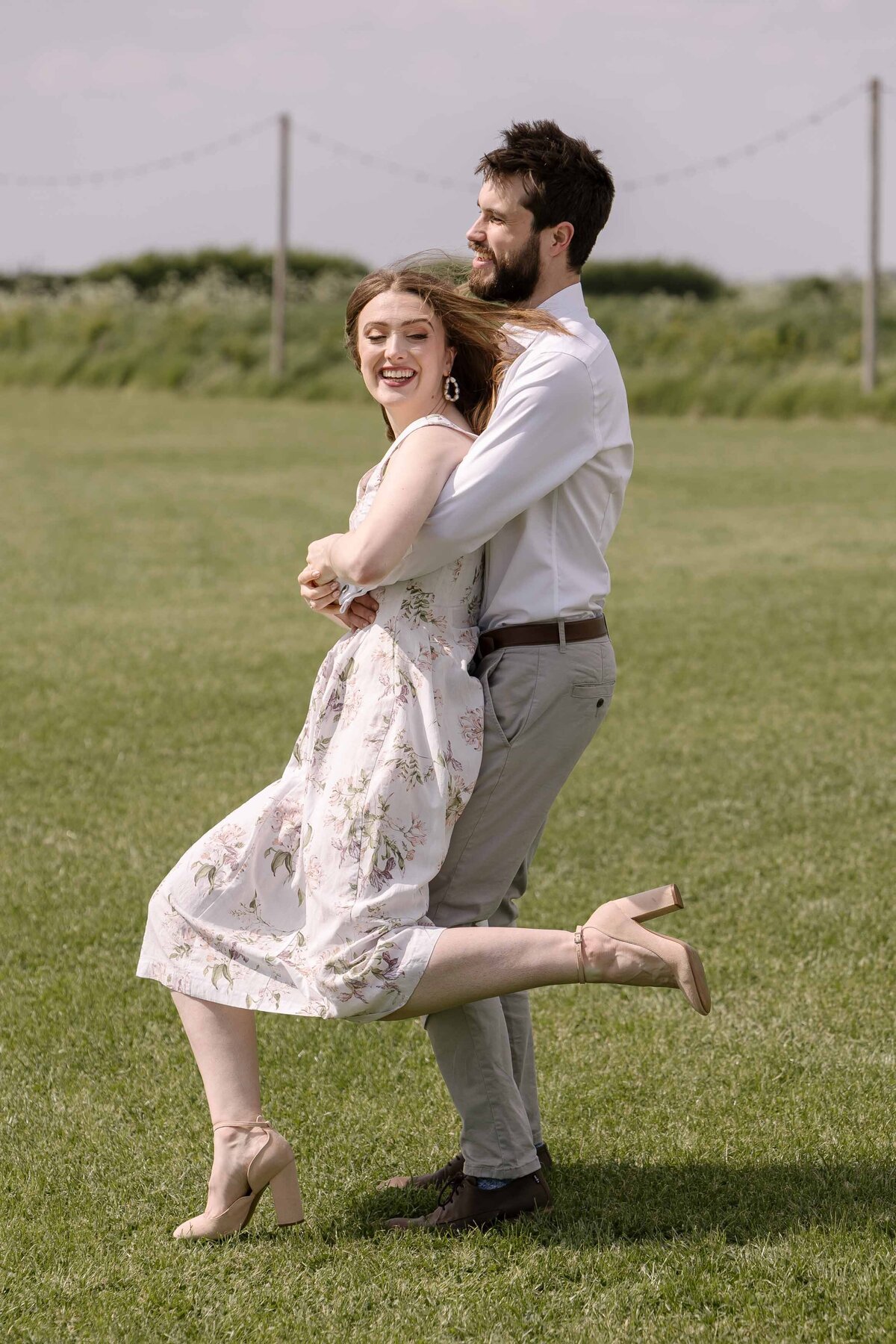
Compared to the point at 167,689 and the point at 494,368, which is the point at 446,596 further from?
the point at 167,689

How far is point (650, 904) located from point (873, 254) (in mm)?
25124

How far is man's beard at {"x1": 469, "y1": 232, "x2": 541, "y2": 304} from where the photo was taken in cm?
301

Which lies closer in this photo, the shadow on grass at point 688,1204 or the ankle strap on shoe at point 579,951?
the ankle strap on shoe at point 579,951

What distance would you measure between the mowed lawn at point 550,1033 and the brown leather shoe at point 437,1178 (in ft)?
0.14

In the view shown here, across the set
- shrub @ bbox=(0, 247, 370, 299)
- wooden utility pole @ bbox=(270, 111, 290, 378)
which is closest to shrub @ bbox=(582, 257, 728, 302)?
shrub @ bbox=(0, 247, 370, 299)

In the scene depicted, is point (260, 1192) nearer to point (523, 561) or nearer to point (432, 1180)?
point (432, 1180)

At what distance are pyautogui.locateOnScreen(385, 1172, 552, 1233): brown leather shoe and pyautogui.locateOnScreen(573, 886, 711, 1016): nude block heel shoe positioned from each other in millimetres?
545

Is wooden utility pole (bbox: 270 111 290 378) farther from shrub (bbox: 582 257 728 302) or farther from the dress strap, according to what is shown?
the dress strap

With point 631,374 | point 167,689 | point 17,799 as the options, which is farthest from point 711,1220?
point 631,374

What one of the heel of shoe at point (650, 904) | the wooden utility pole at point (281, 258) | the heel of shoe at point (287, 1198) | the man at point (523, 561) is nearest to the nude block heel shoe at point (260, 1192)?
the heel of shoe at point (287, 1198)

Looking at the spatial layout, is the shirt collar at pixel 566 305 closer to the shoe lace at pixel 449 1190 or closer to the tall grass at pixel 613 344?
the shoe lace at pixel 449 1190

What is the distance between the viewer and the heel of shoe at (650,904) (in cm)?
302

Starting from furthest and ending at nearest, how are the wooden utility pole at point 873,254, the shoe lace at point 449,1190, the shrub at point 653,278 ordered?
the shrub at point 653,278, the wooden utility pole at point 873,254, the shoe lace at point 449,1190

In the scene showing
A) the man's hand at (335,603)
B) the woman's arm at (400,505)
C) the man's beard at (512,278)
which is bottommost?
the man's hand at (335,603)
